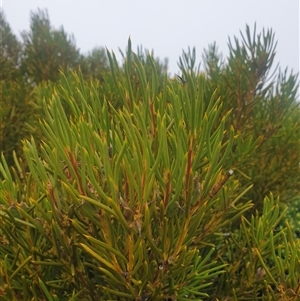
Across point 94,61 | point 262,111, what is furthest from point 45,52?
point 262,111

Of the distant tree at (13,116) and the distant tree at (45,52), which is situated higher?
the distant tree at (45,52)

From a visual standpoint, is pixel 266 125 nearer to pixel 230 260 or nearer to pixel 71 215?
pixel 230 260

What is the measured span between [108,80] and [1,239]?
0.49m

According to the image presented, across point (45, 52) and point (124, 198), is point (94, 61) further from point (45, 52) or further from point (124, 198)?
point (124, 198)

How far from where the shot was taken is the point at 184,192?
29 centimetres

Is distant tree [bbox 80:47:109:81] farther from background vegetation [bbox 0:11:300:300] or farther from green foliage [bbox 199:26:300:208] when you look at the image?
background vegetation [bbox 0:11:300:300]

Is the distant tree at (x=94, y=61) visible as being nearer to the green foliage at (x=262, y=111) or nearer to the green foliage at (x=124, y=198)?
the green foliage at (x=262, y=111)

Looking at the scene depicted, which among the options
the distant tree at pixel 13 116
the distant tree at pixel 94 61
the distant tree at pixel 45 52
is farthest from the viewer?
the distant tree at pixel 94 61

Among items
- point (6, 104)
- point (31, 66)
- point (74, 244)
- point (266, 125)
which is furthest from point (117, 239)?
point (31, 66)

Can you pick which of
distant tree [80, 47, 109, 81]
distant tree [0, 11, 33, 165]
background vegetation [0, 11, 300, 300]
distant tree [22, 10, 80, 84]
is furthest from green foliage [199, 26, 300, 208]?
distant tree [80, 47, 109, 81]

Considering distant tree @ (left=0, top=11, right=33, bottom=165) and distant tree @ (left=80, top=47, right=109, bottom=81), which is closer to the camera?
distant tree @ (left=0, top=11, right=33, bottom=165)

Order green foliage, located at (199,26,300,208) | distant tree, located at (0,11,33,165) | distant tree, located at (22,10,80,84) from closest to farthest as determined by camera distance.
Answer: green foliage, located at (199,26,300,208), distant tree, located at (0,11,33,165), distant tree, located at (22,10,80,84)

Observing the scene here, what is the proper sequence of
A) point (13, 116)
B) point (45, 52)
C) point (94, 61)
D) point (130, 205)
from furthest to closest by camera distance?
point (94, 61)
point (45, 52)
point (13, 116)
point (130, 205)

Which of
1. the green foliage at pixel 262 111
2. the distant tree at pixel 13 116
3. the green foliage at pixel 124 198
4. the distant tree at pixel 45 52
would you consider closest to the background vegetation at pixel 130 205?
the green foliage at pixel 124 198
